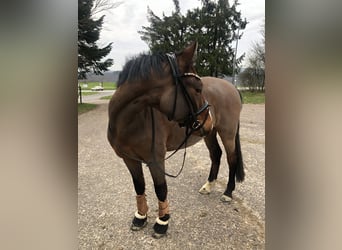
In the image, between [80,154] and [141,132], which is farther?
[141,132]

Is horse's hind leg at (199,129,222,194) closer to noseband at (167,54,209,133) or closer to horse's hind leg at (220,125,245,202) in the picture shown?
horse's hind leg at (220,125,245,202)

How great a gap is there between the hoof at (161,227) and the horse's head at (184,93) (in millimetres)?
316

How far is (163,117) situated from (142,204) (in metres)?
0.28

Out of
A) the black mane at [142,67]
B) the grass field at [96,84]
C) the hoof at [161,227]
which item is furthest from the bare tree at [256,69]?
the hoof at [161,227]

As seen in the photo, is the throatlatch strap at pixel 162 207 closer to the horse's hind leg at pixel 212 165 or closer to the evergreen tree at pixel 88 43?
the horse's hind leg at pixel 212 165

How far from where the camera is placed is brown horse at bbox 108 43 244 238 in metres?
0.65

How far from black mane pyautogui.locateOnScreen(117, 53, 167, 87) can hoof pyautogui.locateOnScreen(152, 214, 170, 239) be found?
1.40ft

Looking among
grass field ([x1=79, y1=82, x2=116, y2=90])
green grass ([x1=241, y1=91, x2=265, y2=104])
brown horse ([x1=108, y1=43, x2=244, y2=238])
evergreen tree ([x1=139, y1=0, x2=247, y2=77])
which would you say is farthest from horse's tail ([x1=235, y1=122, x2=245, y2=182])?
grass field ([x1=79, y1=82, x2=116, y2=90])
